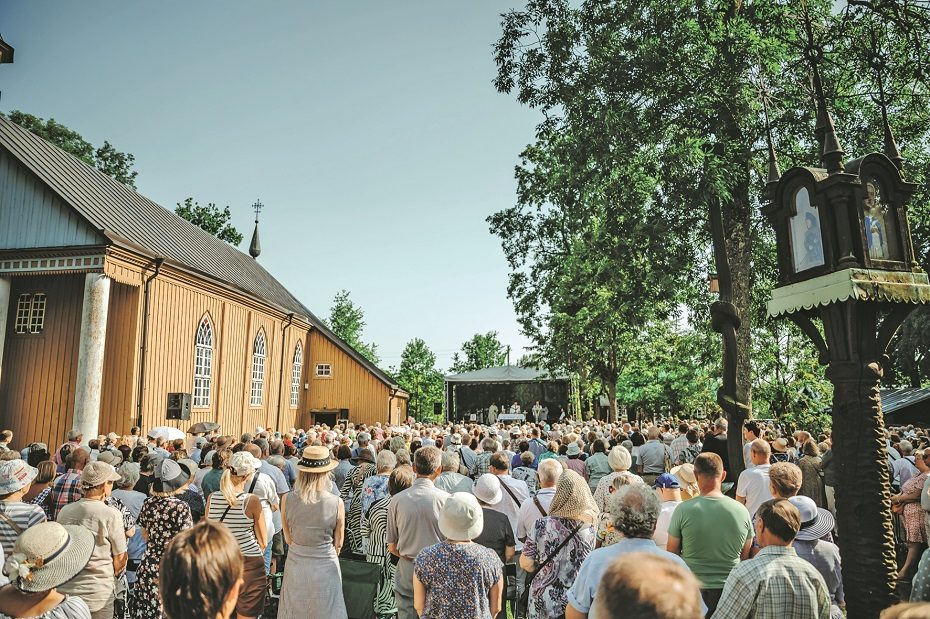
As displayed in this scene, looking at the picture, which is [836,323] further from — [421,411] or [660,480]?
[421,411]

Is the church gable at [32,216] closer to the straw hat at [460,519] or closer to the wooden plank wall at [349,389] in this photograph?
the wooden plank wall at [349,389]

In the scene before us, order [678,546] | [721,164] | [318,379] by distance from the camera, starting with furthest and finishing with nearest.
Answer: [318,379]
[721,164]
[678,546]

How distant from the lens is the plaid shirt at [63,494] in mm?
5980

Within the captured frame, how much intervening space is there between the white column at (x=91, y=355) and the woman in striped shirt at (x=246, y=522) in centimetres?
1458

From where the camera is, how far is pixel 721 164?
1175 cm

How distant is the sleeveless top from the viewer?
5.02 m

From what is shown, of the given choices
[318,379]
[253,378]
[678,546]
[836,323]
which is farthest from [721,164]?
[318,379]

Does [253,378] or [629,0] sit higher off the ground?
[629,0]

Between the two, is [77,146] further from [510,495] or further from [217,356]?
[510,495]

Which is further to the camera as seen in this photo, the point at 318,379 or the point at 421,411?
the point at 421,411

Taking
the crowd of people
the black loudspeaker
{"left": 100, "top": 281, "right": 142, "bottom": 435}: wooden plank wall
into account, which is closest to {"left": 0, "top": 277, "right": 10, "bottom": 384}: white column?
{"left": 100, "top": 281, "right": 142, "bottom": 435}: wooden plank wall

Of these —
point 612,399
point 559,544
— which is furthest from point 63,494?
point 612,399

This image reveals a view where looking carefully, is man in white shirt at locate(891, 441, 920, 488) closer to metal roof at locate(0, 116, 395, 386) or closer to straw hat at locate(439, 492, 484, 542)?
straw hat at locate(439, 492, 484, 542)

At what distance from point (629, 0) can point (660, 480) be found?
11540 mm
